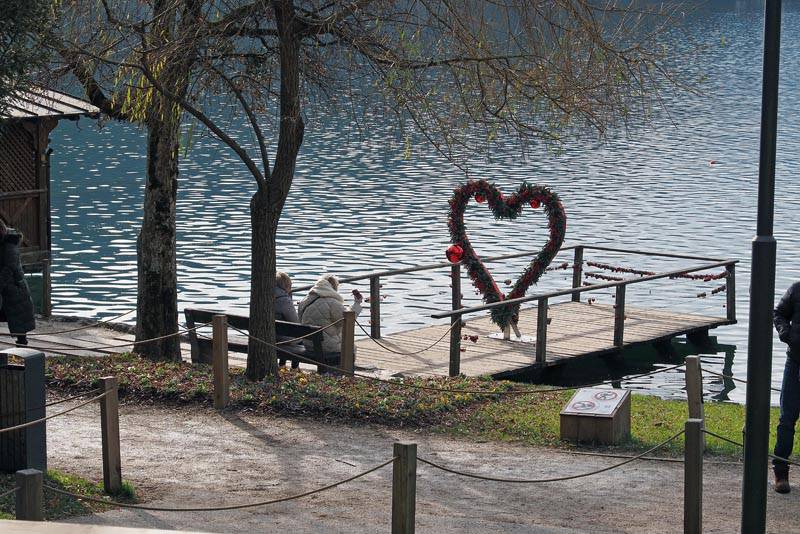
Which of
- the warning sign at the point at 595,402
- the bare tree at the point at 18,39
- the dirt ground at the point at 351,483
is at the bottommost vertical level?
the dirt ground at the point at 351,483

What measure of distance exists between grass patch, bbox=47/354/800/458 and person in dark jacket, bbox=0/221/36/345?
88cm

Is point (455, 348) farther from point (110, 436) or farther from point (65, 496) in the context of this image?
point (65, 496)

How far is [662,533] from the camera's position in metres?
9.06

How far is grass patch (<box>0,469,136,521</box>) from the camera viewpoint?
9.06 m

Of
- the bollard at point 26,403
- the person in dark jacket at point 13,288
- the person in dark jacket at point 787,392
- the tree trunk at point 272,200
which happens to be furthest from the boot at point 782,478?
the person in dark jacket at point 13,288

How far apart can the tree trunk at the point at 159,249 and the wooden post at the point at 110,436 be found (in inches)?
215

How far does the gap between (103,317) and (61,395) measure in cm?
1172

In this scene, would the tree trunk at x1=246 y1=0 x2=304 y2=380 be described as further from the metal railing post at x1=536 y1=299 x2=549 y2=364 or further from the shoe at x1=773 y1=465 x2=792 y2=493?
the shoe at x1=773 y1=465 x2=792 y2=493

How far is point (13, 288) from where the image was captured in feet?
50.1

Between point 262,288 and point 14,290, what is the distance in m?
3.39

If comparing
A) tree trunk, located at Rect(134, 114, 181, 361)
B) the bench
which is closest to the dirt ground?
the bench

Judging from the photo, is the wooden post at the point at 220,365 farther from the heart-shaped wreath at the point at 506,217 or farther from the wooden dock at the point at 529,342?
the heart-shaped wreath at the point at 506,217

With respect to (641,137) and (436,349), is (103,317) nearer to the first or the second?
(436,349)

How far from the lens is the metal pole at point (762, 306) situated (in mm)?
7270
